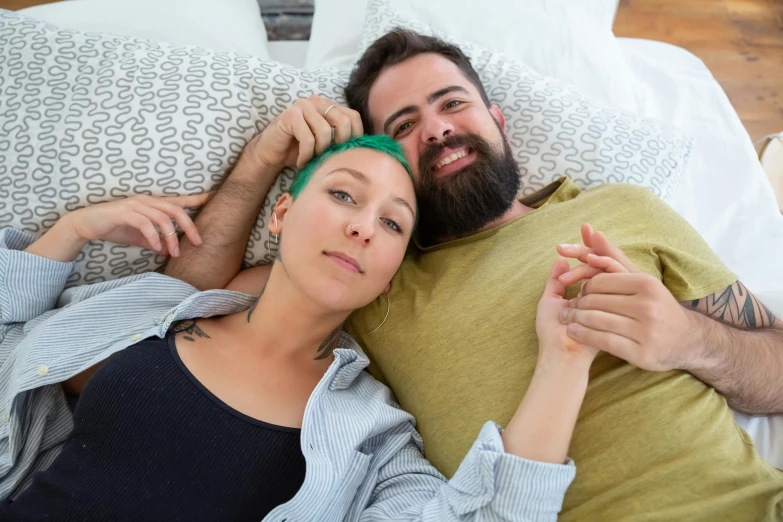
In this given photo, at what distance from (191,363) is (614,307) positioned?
916 mm

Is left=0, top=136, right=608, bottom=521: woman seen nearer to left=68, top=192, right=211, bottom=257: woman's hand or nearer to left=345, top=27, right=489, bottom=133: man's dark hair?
left=68, top=192, right=211, bottom=257: woman's hand

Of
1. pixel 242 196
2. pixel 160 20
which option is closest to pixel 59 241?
pixel 242 196

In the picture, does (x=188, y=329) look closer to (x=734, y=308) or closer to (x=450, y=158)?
(x=450, y=158)

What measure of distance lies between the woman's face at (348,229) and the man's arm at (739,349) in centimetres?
66

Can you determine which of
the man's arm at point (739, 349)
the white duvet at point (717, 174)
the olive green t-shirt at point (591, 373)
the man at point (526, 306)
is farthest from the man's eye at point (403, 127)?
the white duvet at point (717, 174)

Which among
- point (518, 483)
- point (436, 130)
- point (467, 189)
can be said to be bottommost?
point (518, 483)

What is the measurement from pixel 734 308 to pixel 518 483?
2.18 ft

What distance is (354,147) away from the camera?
134cm

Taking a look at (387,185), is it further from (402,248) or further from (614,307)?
(614,307)

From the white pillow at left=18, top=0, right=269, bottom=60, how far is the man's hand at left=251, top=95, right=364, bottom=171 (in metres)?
0.62

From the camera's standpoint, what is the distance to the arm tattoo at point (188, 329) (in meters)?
1.30

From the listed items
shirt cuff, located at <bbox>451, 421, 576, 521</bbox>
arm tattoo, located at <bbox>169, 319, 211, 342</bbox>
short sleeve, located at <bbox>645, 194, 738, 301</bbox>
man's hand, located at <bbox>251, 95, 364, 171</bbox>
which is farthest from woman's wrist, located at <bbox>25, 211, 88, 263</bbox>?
short sleeve, located at <bbox>645, 194, 738, 301</bbox>

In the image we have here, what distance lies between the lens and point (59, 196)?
142 centimetres

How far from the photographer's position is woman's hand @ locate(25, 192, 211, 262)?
4.49 ft
